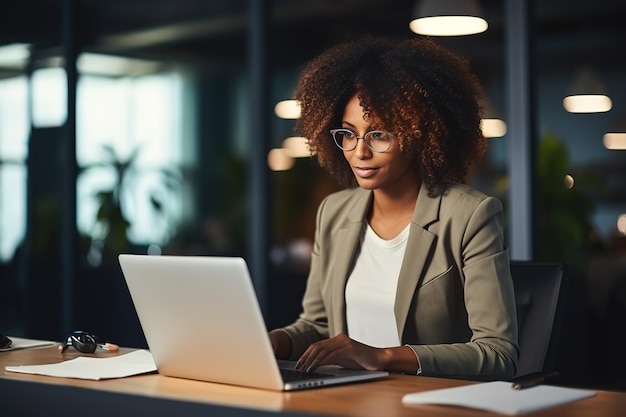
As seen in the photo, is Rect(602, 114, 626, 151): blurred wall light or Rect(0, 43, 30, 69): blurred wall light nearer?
Rect(602, 114, 626, 151): blurred wall light

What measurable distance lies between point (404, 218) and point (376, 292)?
8.9 inches

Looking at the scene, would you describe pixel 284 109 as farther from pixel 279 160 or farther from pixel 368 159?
pixel 368 159

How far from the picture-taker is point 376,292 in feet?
8.27

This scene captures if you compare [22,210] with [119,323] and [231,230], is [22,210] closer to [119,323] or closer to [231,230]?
[119,323]

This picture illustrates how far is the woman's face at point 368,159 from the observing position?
2418mm

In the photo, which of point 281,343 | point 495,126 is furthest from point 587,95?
point 281,343

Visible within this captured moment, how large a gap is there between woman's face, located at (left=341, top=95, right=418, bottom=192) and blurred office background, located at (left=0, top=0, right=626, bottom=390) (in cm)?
173

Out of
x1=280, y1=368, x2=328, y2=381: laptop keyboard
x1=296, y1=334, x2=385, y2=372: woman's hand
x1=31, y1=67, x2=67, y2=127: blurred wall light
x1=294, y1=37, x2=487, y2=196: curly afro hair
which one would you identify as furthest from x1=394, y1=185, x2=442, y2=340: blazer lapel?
x1=31, y1=67, x2=67, y2=127: blurred wall light

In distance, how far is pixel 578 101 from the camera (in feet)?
13.3

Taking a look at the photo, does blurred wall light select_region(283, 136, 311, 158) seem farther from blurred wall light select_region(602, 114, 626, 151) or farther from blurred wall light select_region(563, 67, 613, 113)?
blurred wall light select_region(602, 114, 626, 151)

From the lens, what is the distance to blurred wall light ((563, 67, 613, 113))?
3.97m

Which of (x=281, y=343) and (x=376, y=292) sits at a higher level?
(x=376, y=292)

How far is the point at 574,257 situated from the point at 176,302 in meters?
2.75

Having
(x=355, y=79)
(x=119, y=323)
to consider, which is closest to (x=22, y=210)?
(x=119, y=323)
